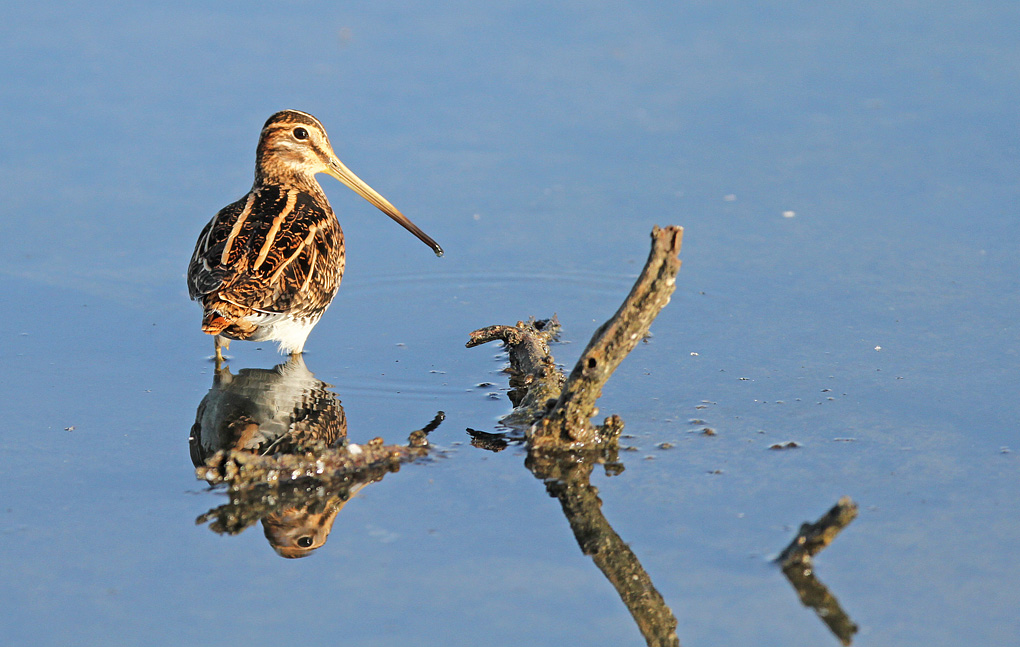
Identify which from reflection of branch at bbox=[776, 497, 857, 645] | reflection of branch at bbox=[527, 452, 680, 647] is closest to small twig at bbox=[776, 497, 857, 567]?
reflection of branch at bbox=[776, 497, 857, 645]

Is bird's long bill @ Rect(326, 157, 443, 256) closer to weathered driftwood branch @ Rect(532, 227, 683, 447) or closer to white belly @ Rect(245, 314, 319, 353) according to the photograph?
white belly @ Rect(245, 314, 319, 353)

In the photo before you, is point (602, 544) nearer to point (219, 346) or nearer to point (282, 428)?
point (282, 428)

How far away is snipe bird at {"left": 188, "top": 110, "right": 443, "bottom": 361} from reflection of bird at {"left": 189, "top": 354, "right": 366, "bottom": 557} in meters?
0.23

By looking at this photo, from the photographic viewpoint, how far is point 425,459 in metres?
5.00

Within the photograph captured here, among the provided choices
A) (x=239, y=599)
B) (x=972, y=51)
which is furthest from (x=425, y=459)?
(x=972, y=51)

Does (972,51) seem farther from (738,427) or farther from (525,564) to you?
(525,564)

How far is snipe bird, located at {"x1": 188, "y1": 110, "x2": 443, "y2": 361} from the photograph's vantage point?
18.6 ft

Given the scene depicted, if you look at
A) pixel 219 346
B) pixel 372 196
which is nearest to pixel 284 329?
pixel 219 346

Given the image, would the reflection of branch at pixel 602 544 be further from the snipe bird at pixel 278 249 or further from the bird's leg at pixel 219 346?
the bird's leg at pixel 219 346

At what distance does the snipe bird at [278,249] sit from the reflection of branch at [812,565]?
2671mm

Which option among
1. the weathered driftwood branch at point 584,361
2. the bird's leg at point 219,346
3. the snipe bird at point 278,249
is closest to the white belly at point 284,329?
the snipe bird at point 278,249

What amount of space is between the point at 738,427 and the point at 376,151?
383 centimetres

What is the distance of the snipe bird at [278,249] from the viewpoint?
18.6 ft

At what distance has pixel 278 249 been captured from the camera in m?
5.92
